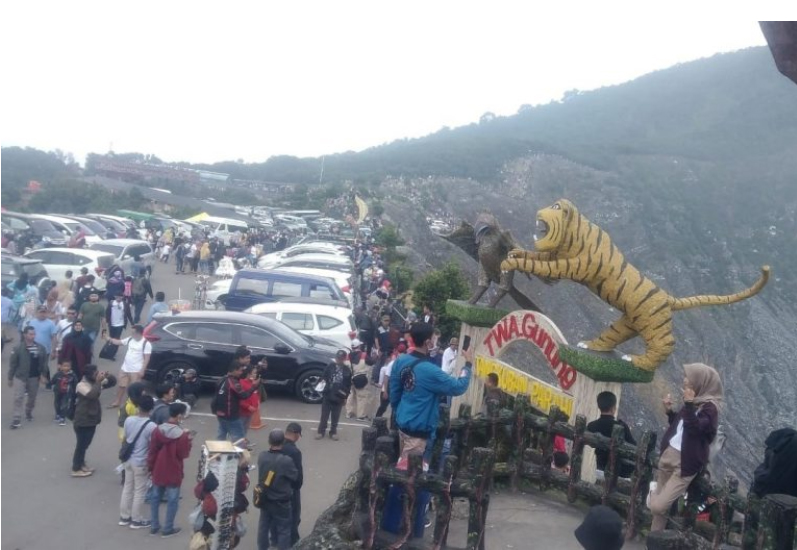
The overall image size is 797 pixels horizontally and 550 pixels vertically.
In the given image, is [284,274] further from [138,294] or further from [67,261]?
[67,261]

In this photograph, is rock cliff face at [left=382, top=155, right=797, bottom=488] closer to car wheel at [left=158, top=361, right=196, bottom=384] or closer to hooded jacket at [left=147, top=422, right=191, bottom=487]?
car wheel at [left=158, top=361, right=196, bottom=384]

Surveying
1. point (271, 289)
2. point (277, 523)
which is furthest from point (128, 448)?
point (271, 289)

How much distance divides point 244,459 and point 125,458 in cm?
148

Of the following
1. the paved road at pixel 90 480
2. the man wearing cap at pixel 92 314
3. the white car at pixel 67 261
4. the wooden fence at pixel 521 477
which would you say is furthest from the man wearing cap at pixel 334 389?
the white car at pixel 67 261

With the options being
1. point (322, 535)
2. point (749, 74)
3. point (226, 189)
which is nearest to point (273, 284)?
point (322, 535)

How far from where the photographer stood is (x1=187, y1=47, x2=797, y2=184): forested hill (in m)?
83.5

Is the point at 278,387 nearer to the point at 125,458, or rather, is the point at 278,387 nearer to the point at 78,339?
the point at 78,339

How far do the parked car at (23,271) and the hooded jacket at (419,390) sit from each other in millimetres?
11866

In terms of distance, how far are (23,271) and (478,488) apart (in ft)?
46.6

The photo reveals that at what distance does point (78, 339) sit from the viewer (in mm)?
10891

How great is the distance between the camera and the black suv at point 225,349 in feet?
40.6

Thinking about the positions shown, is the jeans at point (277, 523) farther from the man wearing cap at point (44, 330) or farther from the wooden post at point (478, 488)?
the man wearing cap at point (44, 330)

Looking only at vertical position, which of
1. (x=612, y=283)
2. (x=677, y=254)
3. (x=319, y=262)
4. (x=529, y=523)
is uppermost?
(x=612, y=283)

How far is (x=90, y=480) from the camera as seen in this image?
8953 millimetres
